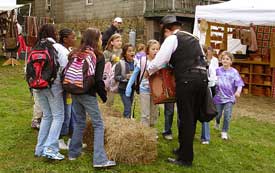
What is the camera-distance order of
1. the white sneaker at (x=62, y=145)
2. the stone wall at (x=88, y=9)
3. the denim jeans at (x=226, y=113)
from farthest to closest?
the stone wall at (x=88, y=9) → the denim jeans at (x=226, y=113) → the white sneaker at (x=62, y=145)

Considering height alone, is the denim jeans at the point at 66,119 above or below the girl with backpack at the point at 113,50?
below

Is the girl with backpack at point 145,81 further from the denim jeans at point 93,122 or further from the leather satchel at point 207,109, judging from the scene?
the denim jeans at point 93,122

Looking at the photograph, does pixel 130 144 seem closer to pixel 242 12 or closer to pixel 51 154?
pixel 51 154

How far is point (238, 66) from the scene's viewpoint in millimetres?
12117

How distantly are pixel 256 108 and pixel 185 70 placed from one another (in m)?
5.83

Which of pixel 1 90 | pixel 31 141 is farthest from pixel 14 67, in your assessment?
pixel 31 141

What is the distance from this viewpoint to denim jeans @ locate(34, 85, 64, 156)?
4.40 metres

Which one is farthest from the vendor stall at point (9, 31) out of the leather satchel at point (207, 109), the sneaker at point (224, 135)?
the leather satchel at point (207, 109)

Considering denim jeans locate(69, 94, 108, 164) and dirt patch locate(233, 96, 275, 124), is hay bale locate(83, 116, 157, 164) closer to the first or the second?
denim jeans locate(69, 94, 108, 164)

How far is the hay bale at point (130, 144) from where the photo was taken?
4562mm

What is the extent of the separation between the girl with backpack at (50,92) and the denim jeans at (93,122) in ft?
0.69

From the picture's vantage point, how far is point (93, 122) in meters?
4.33

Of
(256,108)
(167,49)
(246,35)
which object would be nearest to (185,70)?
(167,49)

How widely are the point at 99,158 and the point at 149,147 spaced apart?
68 centimetres
